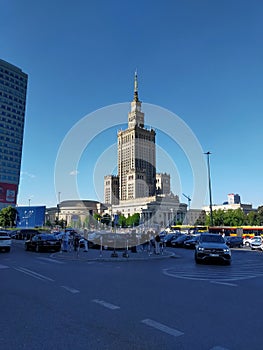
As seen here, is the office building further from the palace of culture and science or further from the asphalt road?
the asphalt road

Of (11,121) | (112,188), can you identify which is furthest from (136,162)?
(11,121)

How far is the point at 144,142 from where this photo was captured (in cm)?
16075

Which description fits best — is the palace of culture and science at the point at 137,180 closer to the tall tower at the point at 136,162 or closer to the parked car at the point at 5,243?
the tall tower at the point at 136,162

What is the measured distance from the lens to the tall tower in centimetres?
15862

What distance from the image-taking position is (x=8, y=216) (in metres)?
81.2

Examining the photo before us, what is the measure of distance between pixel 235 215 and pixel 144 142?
71.6m

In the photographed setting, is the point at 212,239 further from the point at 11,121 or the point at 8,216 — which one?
the point at 11,121

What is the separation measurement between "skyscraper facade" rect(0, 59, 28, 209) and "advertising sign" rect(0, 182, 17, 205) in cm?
1778

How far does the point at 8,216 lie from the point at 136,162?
8649cm

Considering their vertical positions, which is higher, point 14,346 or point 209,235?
point 209,235

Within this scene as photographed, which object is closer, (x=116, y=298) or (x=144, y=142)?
(x=116, y=298)

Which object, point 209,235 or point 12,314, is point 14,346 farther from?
point 209,235

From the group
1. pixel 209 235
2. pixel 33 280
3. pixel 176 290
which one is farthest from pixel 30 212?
pixel 176 290

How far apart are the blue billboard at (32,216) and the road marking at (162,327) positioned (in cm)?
4610
